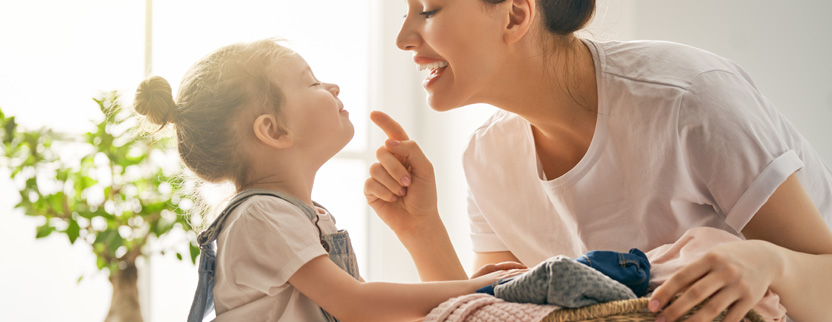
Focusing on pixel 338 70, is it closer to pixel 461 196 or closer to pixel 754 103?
pixel 461 196

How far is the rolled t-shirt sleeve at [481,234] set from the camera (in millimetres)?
1641

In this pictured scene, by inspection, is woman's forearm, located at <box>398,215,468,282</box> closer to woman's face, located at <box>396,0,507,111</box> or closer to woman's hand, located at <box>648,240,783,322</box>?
woman's face, located at <box>396,0,507,111</box>

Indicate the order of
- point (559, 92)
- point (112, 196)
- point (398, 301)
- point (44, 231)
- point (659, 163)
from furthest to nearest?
point (112, 196), point (44, 231), point (559, 92), point (659, 163), point (398, 301)

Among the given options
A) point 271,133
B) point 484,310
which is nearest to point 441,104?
point 271,133

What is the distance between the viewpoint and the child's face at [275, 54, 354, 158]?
4.17 feet

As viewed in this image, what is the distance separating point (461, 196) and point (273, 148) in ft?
6.82

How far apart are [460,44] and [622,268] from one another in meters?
0.56

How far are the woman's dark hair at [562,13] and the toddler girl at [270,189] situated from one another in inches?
16.6

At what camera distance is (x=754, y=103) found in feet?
3.93

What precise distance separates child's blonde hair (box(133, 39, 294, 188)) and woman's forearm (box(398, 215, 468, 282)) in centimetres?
38

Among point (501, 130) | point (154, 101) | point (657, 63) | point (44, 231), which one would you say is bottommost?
point (44, 231)

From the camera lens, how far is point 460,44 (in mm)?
1337

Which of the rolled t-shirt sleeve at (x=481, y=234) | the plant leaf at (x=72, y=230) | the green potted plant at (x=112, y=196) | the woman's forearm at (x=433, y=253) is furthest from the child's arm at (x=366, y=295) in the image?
the plant leaf at (x=72, y=230)

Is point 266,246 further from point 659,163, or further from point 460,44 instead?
point 659,163
